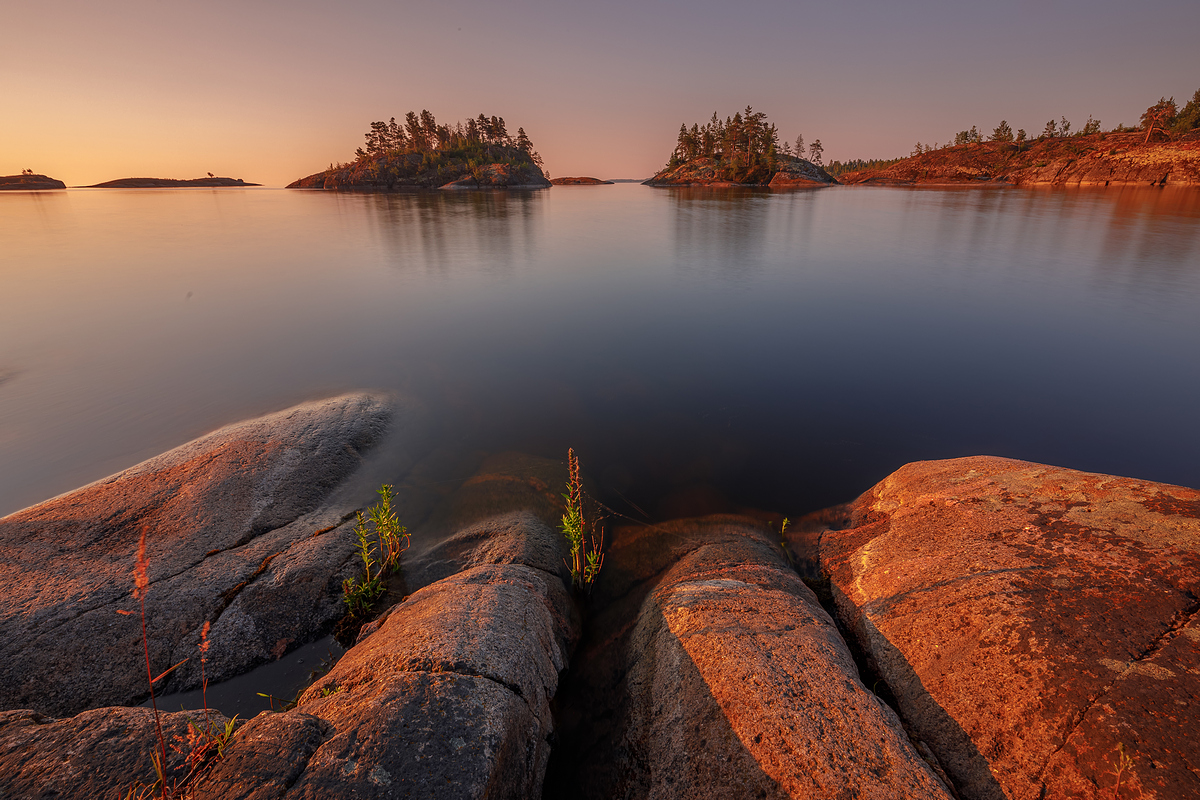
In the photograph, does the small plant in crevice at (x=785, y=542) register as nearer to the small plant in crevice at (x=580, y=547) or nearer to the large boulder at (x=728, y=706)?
the large boulder at (x=728, y=706)

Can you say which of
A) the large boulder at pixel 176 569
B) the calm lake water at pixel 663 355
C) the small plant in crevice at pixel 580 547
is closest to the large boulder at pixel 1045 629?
the calm lake water at pixel 663 355

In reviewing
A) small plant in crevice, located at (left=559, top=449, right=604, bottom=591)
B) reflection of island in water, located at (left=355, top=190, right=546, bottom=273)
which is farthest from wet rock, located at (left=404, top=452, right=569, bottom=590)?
reflection of island in water, located at (left=355, top=190, right=546, bottom=273)

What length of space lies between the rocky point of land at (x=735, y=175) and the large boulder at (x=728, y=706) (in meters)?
156

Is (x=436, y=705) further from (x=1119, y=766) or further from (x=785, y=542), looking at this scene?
(x=785, y=542)

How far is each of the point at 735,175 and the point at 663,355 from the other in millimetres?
146391

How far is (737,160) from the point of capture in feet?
469

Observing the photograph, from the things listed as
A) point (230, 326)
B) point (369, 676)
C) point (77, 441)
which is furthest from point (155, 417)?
point (369, 676)

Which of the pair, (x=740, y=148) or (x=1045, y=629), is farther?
(x=740, y=148)

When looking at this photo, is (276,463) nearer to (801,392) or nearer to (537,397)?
(537,397)

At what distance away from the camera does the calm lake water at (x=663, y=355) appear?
10164mm

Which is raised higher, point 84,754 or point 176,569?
point 84,754

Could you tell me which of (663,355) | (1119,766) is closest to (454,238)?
(663,355)

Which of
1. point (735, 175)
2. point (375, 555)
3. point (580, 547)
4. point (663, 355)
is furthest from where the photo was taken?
point (735, 175)

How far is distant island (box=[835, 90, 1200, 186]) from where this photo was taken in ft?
300
